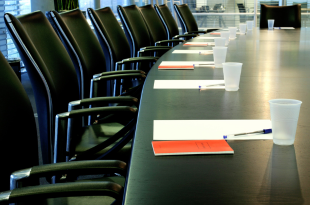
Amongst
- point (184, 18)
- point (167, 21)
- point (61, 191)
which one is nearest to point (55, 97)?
point (61, 191)

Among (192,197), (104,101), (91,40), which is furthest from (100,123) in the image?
(192,197)

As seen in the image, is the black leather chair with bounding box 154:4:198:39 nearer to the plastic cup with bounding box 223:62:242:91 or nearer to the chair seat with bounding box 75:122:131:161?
the chair seat with bounding box 75:122:131:161

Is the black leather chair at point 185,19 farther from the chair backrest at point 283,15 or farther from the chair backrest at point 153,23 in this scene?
the chair backrest at point 283,15

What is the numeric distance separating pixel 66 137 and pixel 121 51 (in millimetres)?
1575

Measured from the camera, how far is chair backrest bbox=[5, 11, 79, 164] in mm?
1381

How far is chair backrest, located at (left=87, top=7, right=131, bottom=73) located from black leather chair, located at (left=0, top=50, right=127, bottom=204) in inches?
58.0

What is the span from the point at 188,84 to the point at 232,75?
0.23 m

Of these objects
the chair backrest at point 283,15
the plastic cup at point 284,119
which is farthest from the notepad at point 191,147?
the chair backrest at point 283,15

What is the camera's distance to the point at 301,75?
175 cm

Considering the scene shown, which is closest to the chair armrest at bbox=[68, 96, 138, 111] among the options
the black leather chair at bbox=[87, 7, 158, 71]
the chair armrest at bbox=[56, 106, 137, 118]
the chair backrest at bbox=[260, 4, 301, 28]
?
the chair armrest at bbox=[56, 106, 137, 118]

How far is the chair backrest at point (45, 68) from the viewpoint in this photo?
1.38m

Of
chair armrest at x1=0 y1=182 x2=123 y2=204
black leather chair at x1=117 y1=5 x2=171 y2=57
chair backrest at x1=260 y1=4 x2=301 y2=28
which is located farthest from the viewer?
chair backrest at x1=260 y1=4 x2=301 y2=28

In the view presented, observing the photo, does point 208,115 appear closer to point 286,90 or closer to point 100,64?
point 286,90

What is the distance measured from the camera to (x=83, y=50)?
216cm
